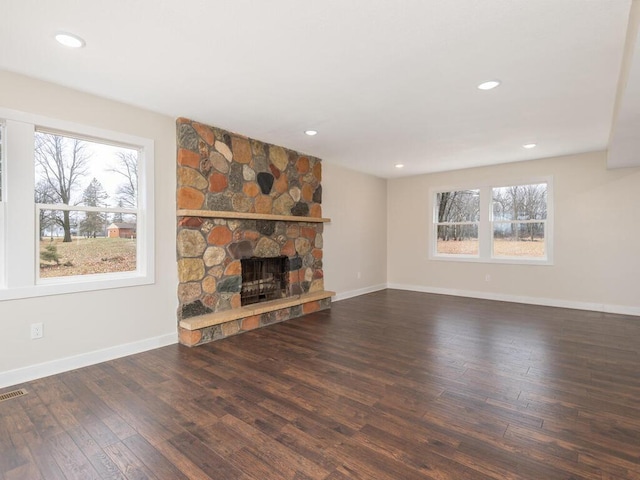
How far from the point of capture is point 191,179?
376 centimetres

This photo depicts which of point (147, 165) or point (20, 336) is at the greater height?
point (147, 165)

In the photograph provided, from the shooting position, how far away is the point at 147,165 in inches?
136

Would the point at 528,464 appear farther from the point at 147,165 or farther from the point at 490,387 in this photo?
the point at 147,165

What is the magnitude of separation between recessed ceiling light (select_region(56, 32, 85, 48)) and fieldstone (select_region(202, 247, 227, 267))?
221 cm

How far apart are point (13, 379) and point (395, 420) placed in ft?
9.73

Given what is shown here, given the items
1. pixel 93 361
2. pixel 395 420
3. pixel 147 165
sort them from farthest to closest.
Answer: pixel 147 165
pixel 93 361
pixel 395 420


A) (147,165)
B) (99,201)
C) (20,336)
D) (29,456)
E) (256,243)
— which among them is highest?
(147,165)

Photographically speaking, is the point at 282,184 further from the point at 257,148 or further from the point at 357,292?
the point at 357,292

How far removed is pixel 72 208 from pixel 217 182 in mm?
1452

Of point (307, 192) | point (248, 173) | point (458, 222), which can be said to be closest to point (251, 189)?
point (248, 173)

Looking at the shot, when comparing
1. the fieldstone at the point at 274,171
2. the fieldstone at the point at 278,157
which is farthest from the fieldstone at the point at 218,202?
the fieldstone at the point at 278,157

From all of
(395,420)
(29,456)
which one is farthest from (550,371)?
(29,456)

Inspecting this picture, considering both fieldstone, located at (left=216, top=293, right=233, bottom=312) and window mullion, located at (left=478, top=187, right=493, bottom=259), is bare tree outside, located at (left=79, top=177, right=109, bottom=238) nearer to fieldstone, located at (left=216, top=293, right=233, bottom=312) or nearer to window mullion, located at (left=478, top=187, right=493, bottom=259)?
fieldstone, located at (left=216, top=293, right=233, bottom=312)

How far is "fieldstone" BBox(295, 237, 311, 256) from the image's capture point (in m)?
5.17
